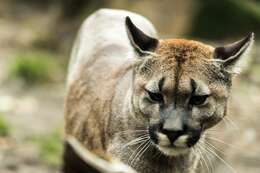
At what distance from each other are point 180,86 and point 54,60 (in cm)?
1085

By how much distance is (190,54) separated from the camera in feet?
23.1

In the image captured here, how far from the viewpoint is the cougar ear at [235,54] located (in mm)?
7137

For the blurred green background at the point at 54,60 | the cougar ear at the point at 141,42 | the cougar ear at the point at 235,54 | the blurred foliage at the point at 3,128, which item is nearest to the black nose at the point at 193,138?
the cougar ear at the point at 235,54

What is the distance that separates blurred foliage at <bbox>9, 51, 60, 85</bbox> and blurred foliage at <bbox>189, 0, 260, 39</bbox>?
3.13 metres

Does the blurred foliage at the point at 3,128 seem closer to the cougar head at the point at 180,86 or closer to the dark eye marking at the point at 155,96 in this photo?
the cougar head at the point at 180,86

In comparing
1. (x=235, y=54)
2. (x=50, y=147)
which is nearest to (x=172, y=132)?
(x=235, y=54)

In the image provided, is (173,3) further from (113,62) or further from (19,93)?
(113,62)

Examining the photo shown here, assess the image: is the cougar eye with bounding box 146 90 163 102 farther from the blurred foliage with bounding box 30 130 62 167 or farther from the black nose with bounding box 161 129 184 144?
the blurred foliage with bounding box 30 130 62 167

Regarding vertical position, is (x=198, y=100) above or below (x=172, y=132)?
above

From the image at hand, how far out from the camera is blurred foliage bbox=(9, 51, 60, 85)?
15.7 metres

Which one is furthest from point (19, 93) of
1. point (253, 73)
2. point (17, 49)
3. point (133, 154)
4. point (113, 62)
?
point (133, 154)

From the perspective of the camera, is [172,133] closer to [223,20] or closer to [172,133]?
[172,133]

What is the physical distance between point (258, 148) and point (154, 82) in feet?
18.7

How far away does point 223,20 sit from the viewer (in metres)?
17.1
